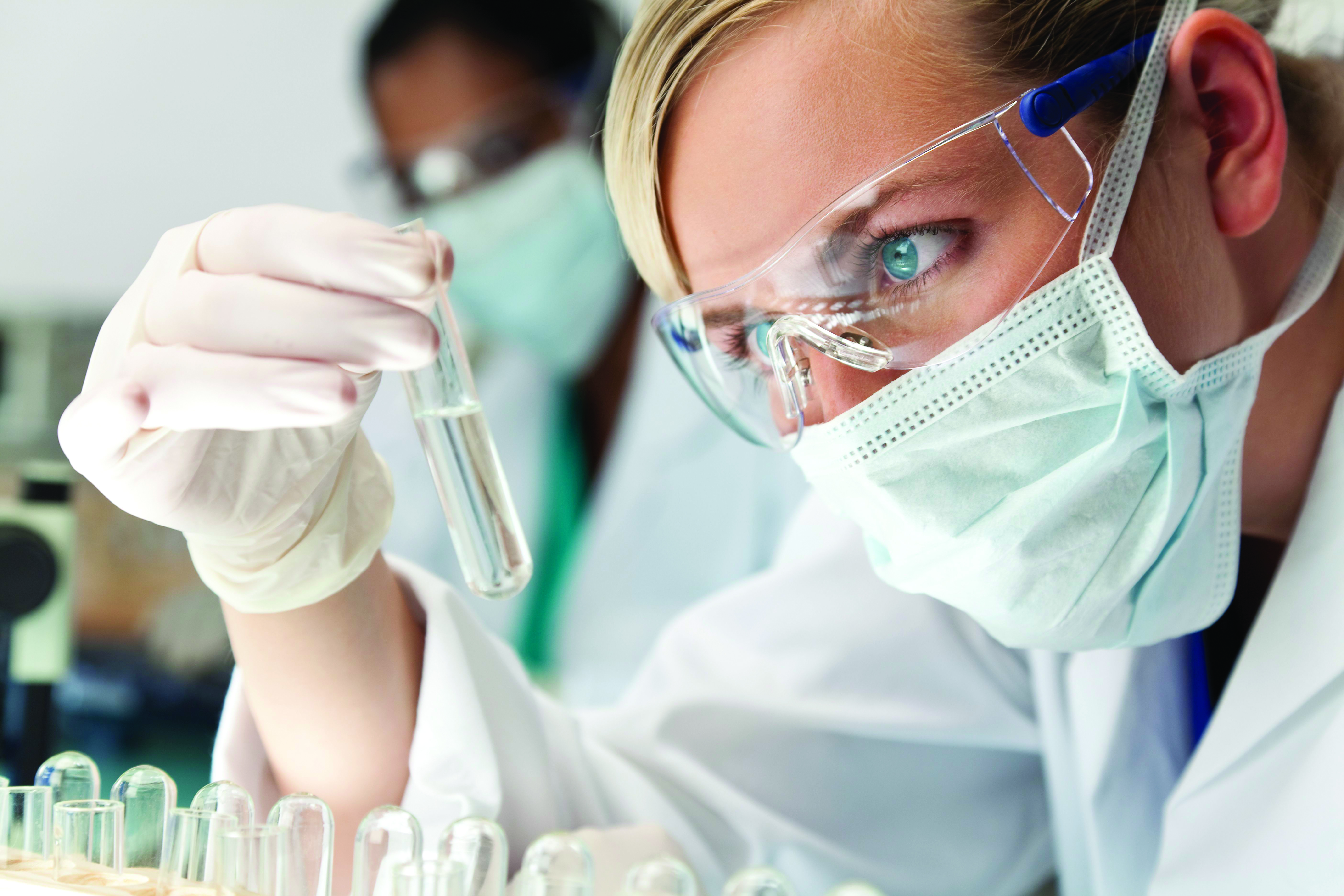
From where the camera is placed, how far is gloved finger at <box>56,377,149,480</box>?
0.61 m

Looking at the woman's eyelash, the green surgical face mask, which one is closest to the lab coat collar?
the woman's eyelash

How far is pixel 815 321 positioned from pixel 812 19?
0.24 metres

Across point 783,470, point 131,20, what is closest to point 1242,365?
point 783,470

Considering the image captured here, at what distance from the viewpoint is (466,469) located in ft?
2.25

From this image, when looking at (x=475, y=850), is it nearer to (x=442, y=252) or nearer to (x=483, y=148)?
(x=442, y=252)

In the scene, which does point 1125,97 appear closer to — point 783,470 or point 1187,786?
point 1187,786

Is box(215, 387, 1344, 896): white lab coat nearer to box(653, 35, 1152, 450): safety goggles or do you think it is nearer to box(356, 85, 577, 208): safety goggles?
box(653, 35, 1152, 450): safety goggles

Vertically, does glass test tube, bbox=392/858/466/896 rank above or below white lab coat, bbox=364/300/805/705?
below

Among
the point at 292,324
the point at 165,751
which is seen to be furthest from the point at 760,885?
the point at 165,751

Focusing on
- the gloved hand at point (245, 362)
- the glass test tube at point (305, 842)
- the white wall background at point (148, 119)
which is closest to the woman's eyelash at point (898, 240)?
the gloved hand at point (245, 362)

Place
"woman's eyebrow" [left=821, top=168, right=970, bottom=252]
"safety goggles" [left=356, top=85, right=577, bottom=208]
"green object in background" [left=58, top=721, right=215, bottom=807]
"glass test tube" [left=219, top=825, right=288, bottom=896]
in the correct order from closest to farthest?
"glass test tube" [left=219, top=825, right=288, bottom=896]
"woman's eyebrow" [left=821, top=168, right=970, bottom=252]
"green object in background" [left=58, top=721, right=215, bottom=807]
"safety goggles" [left=356, top=85, right=577, bottom=208]

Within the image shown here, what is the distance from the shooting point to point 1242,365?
856 millimetres

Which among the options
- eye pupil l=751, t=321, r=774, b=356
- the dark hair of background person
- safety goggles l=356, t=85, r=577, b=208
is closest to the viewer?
eye pupil l=751, t=321, r=774, b=356

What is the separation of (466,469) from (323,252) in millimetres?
169
